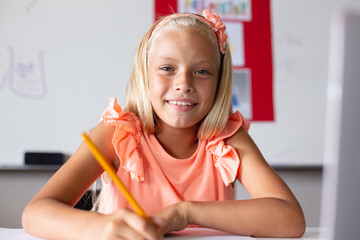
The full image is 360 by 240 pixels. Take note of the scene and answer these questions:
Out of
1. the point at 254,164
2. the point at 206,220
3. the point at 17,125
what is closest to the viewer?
the point at 206,220

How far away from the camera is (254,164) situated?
3.30 feet

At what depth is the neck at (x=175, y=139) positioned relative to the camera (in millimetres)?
1117

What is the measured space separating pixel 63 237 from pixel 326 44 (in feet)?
6.67

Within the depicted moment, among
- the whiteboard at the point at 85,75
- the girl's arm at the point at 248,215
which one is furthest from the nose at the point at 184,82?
the whiteboard at the point at 85,75

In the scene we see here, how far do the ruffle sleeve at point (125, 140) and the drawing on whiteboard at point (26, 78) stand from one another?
1171 millimetres

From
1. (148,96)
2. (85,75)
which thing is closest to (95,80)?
(85,75)

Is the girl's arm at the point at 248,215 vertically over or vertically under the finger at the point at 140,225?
under

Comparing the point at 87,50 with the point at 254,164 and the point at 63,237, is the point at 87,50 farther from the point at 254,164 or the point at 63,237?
the point at 63,237

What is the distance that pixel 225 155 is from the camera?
1055mm

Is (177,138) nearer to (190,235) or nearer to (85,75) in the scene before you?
(190,235)

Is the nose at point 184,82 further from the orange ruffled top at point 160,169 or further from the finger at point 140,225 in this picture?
the finger at point 140,225

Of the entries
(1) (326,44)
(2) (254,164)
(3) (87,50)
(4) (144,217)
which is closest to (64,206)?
(4) (144,217)

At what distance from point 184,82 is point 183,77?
1 centimetres

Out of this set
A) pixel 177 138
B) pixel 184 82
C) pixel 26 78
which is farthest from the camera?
pixel 26 78
